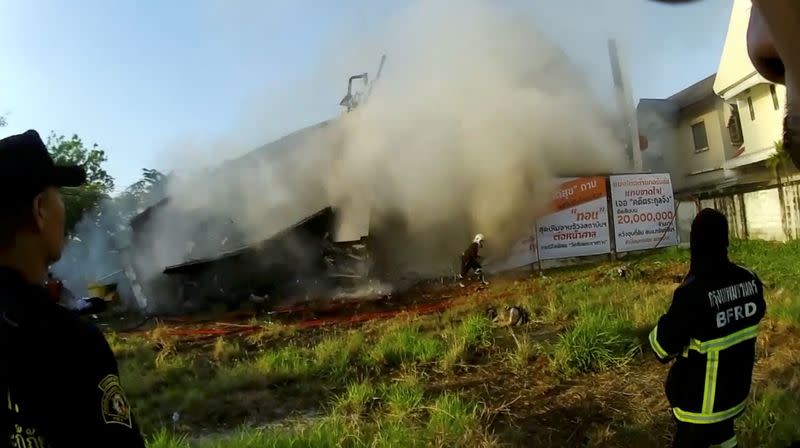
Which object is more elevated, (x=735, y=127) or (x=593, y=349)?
(x=735, y=127)

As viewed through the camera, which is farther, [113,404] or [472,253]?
[472,253]

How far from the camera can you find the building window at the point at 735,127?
18.0m

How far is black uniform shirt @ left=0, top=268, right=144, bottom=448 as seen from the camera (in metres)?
1.16

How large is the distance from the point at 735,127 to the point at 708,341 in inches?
720

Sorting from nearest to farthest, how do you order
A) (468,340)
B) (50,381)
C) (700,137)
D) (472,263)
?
1. (50,381)
2. (468,340)
3. (472,263)
4. (700,137)

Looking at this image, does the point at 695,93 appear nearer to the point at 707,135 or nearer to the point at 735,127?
the point at 707,135

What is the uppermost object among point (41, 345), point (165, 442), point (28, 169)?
point (28, 169)

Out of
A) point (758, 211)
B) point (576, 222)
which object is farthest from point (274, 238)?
point (758, 211)

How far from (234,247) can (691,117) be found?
17011mm

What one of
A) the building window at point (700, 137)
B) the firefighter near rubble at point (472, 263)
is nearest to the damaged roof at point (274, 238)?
the firefighter near rubble at point (472, 263)

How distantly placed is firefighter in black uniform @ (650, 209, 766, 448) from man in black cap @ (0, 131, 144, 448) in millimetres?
2265

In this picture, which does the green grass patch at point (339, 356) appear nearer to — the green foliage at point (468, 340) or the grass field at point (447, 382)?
the grass field at point (447, 382)

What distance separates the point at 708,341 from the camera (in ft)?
8.59

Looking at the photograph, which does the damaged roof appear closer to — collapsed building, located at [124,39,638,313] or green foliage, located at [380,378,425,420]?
collapsed building, located at [124,39,638,313]
